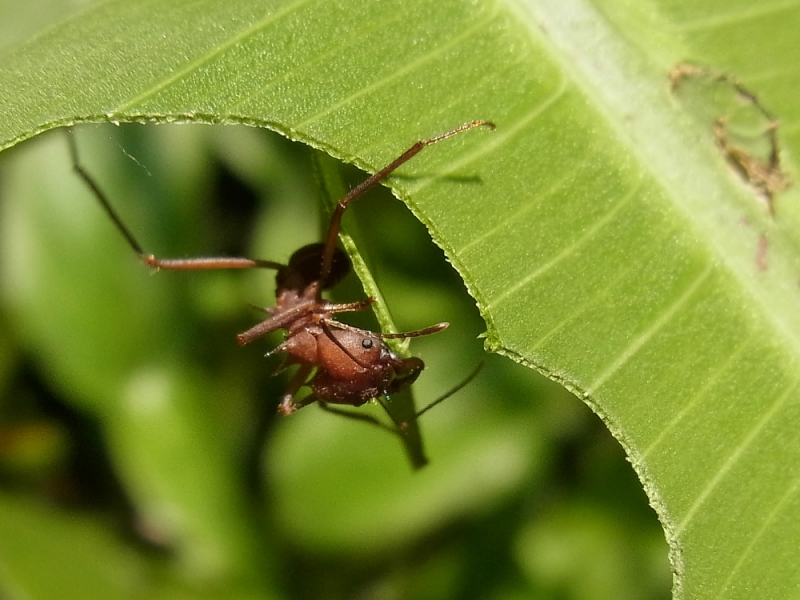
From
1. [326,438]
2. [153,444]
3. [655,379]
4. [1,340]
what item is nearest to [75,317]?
[1,340]

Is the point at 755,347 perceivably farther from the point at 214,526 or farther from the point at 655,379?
the point at 214,526

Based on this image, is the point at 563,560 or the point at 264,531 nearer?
the point at 563,560

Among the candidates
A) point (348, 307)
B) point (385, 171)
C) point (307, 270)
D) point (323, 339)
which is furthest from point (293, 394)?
point (385, 171)

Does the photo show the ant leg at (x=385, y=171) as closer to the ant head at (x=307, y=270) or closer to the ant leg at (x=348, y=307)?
the ant leg at (x=348, y=307)

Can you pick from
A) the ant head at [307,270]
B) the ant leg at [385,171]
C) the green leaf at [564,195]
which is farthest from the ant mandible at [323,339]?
the green leaf at [564,195]

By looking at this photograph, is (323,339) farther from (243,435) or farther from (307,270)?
(243,435)

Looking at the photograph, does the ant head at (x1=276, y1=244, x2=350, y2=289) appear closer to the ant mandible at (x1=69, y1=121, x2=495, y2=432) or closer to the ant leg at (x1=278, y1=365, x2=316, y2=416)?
the ant mandible at (x1=69, y1=121, x2=495, y2=432)
